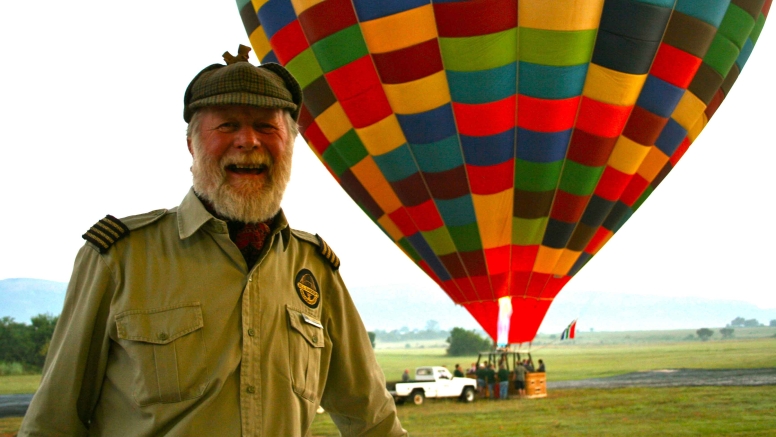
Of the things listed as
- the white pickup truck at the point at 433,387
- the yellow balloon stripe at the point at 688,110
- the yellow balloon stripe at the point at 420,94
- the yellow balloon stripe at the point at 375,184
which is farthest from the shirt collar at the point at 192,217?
the white pickup truck at the point at 433,387

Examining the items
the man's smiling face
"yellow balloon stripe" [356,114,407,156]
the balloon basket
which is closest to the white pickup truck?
the balloon basket

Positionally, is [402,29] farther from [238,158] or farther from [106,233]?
[106,233]

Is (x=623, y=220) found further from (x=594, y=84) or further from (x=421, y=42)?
(x=421, y=42)

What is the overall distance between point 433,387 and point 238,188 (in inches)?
490

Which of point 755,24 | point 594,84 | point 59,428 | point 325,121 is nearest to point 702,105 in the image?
point 755,24

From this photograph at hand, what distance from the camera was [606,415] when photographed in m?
11.0

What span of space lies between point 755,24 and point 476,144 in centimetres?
379

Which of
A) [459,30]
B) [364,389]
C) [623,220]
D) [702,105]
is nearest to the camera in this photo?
[364,389]

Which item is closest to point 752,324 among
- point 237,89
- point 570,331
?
point 570,331

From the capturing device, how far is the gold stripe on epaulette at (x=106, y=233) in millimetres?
1527

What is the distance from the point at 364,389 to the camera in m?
1.82

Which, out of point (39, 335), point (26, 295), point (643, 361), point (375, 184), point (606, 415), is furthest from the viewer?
point (26, 295)

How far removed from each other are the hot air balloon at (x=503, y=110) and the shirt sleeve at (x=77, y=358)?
21.8ft

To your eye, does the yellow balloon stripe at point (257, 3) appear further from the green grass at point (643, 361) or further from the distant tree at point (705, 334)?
the distant tree at point (705, 334)
